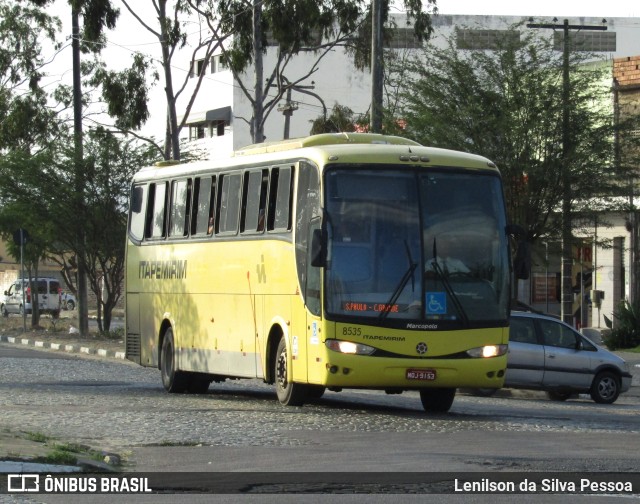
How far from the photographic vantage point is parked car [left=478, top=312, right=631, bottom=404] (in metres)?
24.0

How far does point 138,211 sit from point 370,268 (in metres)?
8.89

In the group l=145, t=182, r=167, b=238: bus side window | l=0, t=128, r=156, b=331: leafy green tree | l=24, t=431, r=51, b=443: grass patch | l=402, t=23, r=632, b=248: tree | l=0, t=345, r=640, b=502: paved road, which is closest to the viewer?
l=0, t=345, r=640, b=502: paved road

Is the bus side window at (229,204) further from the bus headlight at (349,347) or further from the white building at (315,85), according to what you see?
the white building at (315,85)

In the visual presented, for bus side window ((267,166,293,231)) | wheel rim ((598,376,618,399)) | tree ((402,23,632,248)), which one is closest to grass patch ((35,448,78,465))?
bus side window ((267,166,293,231))

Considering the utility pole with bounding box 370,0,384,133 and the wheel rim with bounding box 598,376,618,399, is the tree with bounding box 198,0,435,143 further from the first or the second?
the wheel rim with bounding box 598,376,618,399

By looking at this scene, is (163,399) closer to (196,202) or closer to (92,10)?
(196,202)

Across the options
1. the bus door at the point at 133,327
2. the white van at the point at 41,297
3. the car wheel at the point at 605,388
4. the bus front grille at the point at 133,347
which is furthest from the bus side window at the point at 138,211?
the white van at the point at 41,297

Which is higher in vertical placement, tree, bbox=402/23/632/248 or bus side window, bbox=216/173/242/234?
tree, bbox=402/23/632/248

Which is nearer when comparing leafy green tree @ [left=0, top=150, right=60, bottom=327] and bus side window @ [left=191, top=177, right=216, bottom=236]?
bus side window @ [left=191, top=177, right=216, bottom=236]

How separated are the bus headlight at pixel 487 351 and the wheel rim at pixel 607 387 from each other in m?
7.24

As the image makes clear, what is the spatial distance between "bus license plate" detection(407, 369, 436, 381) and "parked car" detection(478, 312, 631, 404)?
23.0ft

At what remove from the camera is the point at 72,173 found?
4325 cm

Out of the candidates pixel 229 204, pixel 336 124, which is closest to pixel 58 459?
pixel 229 204

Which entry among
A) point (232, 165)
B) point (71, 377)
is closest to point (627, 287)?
point (71, 377)
